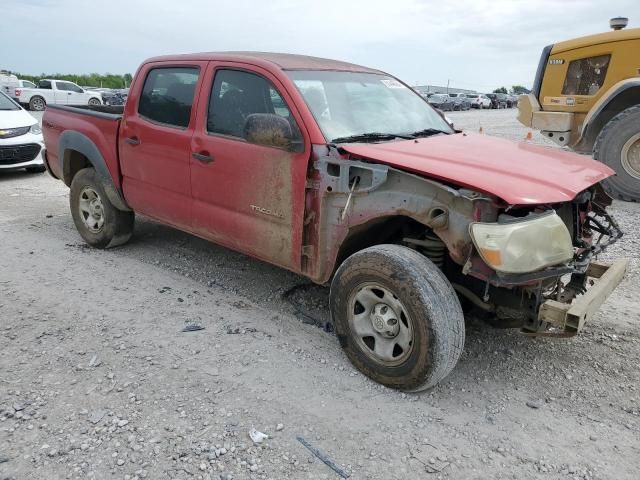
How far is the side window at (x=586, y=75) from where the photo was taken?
8.24m

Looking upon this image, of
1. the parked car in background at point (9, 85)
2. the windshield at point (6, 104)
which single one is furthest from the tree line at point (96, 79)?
the windshield at point (6, 104)

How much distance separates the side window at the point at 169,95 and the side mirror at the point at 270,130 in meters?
1.01

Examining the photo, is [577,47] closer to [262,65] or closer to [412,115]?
[412,115]

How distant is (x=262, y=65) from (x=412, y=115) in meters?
1.23

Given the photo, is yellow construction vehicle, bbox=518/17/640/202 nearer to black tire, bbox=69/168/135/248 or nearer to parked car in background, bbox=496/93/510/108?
black tire, bbox=69/168/135/248

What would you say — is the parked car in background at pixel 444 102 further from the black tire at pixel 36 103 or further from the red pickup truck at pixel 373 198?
the red pickup truck at pixel 373 198

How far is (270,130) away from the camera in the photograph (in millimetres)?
3404

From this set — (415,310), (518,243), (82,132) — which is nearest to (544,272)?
(518,243)

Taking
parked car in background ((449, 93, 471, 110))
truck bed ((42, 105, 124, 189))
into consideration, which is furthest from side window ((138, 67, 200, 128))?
parked car in background ((449, 93, 471, 110))

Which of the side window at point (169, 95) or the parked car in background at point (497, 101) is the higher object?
the side window at point (169, 95)

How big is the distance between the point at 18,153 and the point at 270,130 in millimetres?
7616

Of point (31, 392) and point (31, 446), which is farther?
point (31, 392)

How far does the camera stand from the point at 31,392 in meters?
3.05

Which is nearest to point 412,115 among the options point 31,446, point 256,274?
point 256,274
